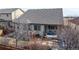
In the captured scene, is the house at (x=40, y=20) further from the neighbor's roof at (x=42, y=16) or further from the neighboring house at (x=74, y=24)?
the neighboring house at (x=74, y=24)

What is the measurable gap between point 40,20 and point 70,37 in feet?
1.39

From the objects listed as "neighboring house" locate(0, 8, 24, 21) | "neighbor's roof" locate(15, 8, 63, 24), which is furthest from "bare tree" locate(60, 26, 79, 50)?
"neighboring house" locate(0, 8, 24, 21)

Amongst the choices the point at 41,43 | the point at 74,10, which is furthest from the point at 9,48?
the point at 74,10

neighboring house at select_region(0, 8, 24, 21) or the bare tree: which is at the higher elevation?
neighboring house at select_region(0, 8, 24, 21)

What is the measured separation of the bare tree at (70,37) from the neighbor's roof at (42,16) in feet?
A: 0.43

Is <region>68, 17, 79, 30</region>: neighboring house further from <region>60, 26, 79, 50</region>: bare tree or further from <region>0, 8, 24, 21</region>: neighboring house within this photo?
<region>0, 8, 24, 21</region>: neighboring house

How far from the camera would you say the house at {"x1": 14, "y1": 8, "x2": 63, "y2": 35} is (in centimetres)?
200

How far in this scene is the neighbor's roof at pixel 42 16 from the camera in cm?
200

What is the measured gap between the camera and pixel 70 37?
1984 millimetres

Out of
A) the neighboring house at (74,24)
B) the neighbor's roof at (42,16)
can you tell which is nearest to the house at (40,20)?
the neighbor's roof at (42,16)

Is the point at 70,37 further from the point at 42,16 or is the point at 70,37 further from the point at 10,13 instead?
the point at 10,13

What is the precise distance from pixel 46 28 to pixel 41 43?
20 cm
